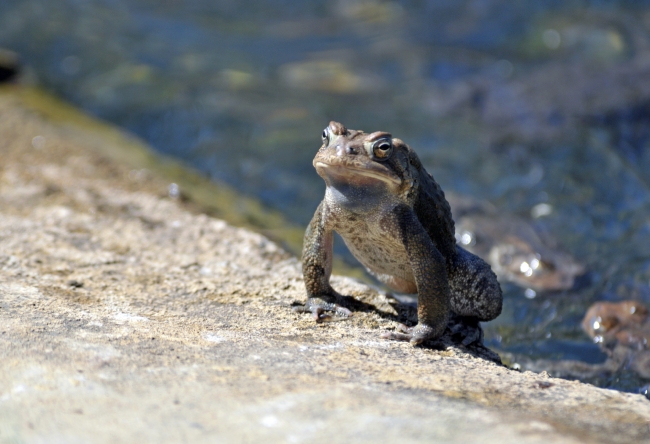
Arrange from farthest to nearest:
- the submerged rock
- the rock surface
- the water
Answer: the water < the submerged rock < the rock surface

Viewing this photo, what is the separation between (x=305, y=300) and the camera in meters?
4.64

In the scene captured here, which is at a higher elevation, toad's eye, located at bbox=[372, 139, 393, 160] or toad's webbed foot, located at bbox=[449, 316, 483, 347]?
toad's eye, located at bbox=[372, 139, 393, 160]

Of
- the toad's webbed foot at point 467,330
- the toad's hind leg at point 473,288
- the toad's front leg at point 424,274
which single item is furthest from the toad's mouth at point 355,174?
the toad's webbed foot at point 467,330

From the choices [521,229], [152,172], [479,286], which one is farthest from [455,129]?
[479,286]

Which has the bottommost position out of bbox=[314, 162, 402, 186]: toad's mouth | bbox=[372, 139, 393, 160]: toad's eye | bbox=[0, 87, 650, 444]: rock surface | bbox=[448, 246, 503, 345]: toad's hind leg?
bbox=[0, 87, 650, 444]: rock surface

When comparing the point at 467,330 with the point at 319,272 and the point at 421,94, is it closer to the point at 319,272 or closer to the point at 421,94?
the point at 319,272

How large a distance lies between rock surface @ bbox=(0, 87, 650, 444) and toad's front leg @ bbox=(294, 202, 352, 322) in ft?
0.37

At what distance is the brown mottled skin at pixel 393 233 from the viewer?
388 cm

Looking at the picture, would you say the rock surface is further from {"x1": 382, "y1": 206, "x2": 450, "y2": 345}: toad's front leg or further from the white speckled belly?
the white speckled belly

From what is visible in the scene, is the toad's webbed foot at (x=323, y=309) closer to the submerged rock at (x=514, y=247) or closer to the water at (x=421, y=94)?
the water at (x=421, y=94)

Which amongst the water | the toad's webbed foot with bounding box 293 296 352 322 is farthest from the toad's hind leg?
the water

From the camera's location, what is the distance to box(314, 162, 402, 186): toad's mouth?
3826mm

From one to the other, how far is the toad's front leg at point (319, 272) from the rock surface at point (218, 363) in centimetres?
11

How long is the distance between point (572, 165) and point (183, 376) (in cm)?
759
